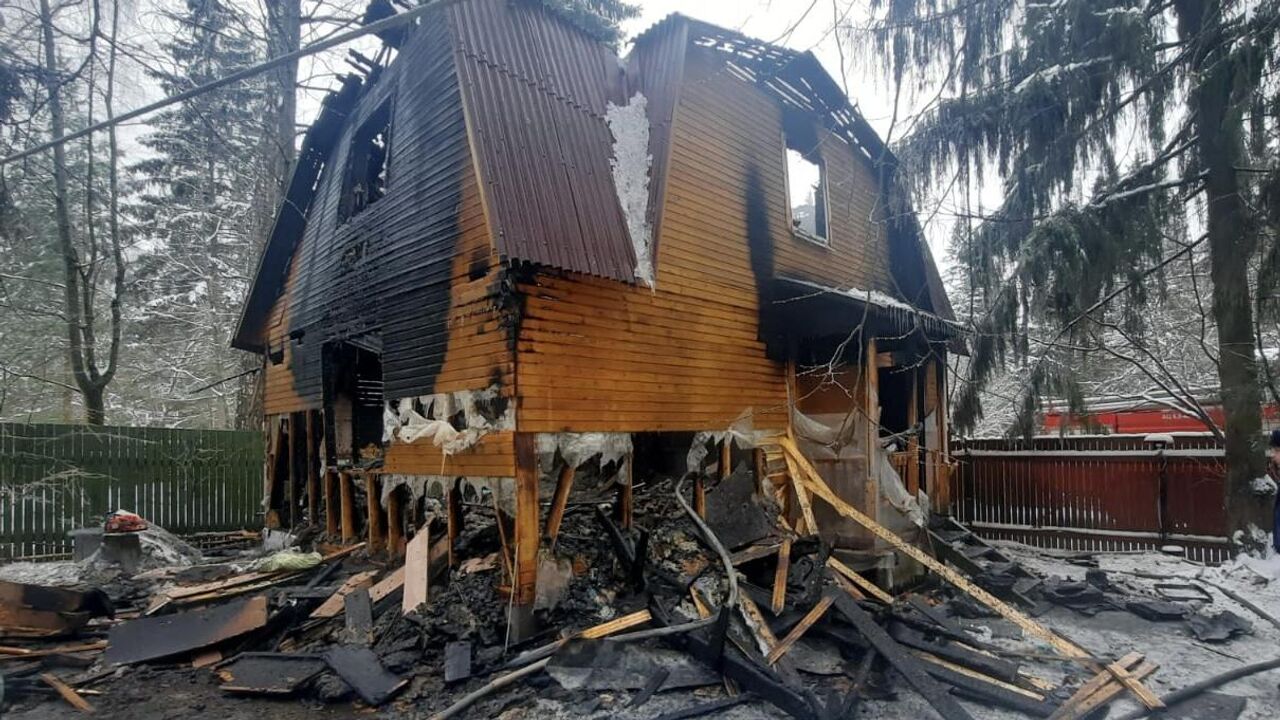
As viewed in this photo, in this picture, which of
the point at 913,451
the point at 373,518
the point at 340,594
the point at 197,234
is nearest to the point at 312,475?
the point at 373,518

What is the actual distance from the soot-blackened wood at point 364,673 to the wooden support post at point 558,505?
176cm

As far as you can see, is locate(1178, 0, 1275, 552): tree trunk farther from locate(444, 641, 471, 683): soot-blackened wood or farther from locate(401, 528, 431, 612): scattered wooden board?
locate(401, 528, 431, 612): scattered wooden board

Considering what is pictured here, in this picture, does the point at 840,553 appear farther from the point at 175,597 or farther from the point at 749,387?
the point at 175,597

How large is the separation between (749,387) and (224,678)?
249 inches

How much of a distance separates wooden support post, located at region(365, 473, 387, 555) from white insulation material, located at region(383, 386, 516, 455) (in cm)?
133

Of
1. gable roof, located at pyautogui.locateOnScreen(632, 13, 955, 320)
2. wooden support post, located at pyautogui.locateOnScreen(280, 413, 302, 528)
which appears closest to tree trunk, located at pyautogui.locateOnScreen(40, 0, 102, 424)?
wooden support post, located at pyautogui.locateOnScreen(280, 413, 302, 528)

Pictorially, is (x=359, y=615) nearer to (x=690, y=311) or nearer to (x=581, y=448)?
(x=581, y=448)

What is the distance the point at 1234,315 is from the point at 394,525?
426 inches

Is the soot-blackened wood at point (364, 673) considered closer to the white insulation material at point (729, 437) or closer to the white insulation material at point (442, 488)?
the white insulation material at point (442, 488)

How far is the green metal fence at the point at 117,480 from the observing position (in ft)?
32.9

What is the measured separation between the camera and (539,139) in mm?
6578

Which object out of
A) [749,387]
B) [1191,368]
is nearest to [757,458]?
[749,387]

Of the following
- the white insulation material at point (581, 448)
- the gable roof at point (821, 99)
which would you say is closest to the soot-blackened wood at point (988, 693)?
the white insulation material at point (581, 448)

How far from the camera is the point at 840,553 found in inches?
310
